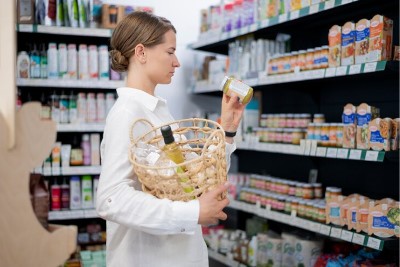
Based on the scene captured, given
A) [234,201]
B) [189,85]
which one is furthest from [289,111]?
[189,85]

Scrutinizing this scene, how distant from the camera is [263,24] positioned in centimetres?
347

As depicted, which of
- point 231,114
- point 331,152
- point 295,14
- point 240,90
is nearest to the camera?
point 231,114

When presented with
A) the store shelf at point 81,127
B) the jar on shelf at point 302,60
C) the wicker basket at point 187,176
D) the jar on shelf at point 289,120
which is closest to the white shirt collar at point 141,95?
the wicker basket at point 187,176

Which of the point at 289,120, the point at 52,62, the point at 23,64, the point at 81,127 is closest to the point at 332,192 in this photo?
the point at 289,120

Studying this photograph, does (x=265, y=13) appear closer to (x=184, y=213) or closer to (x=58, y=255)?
(x=184, y=213)

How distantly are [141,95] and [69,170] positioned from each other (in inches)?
102

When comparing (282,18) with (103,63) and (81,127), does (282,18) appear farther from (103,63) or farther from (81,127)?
(81,127)

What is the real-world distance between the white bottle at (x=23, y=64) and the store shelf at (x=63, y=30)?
0.20 metres

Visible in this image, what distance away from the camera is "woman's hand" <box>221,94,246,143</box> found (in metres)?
1.74

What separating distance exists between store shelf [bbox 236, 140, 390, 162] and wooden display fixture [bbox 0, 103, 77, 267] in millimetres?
2019

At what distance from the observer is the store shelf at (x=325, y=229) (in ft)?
8.48

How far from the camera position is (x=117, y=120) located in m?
1.41

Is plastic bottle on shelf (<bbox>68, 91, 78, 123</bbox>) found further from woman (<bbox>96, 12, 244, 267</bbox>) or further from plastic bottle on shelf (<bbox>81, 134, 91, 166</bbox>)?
woman (<bbox>96, 12, 244, 267</bbox>)

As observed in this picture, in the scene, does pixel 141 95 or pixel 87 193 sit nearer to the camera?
pixel 141 95
